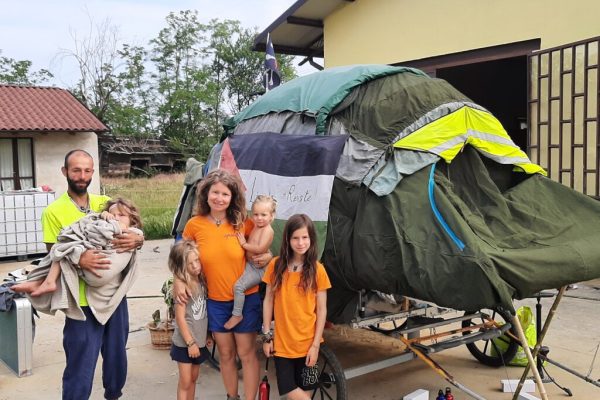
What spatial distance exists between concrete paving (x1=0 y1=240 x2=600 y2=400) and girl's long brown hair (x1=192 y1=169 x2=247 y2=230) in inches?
64.6

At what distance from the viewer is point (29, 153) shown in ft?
55.7

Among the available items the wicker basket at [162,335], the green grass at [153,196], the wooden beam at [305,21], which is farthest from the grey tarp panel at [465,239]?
the green grass at [153,196]

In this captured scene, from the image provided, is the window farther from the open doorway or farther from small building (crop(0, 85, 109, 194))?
the open doorway

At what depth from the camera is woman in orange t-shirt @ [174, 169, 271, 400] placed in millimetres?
4102

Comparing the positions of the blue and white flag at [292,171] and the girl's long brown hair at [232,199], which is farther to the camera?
the blue and white flag at [292,171]

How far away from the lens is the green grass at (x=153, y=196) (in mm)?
14578

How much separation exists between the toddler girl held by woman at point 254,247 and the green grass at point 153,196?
1006cm

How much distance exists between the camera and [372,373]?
17.9ft

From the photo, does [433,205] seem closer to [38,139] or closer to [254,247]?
[254,247]

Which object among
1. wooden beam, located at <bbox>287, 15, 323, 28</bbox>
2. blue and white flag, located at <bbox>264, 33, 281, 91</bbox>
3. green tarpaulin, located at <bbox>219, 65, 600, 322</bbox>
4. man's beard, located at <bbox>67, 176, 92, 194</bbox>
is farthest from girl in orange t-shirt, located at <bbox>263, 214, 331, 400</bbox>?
wooden beam, located at <bbox>287, 15, 323, 28</bbox>

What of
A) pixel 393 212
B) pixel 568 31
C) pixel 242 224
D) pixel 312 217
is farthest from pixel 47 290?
pixel 568 31

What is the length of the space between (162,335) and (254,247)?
2.55m

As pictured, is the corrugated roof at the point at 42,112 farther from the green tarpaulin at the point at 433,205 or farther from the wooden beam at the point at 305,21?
the green tarpaulin at the point at 433,205

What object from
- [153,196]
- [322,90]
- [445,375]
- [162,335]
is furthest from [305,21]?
[445,375]
